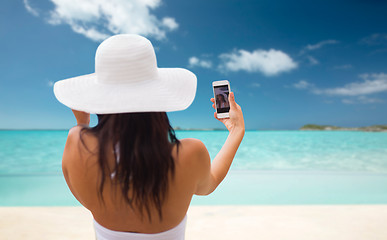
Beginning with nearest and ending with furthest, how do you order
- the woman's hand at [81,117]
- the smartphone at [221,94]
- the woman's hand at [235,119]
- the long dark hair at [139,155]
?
the long dark hair at [139,155] → the woman's hand at [81,117] → the woman's hand at [235,119] → the smartphone at [221,94]

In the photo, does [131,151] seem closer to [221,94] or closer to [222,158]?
[222,158]

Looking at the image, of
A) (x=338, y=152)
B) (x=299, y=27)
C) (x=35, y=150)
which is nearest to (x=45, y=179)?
(x=35, y=150)

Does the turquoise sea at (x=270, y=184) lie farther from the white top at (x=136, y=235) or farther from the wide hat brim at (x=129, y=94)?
the wide hat brim at (x=129, y=94)

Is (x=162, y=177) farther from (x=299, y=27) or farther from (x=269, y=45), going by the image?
(x=269, y=45)

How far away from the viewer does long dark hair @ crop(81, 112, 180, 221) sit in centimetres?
66

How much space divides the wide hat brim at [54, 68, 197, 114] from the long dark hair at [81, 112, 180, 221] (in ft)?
0.10

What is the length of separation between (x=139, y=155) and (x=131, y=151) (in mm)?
25

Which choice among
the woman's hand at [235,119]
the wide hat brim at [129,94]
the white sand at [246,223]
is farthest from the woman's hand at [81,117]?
the white sand at [246,223]

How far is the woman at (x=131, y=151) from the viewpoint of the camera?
26.3 inches

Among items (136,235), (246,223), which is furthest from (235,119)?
(246,223)

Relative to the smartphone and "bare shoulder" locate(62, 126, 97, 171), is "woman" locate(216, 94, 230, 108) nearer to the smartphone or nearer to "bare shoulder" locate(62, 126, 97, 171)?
the smartphone

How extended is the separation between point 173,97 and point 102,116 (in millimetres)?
223

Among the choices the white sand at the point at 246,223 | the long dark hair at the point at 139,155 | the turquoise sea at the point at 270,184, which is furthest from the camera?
the turquoise sea at the point at 270,184

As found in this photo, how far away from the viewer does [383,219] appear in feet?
9.21
